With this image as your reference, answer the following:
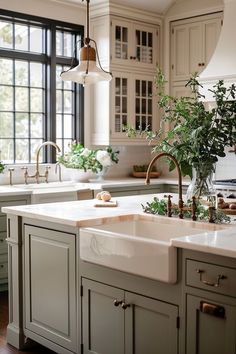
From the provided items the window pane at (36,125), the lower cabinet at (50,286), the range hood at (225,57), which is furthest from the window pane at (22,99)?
the lower cabinet at (50,286)

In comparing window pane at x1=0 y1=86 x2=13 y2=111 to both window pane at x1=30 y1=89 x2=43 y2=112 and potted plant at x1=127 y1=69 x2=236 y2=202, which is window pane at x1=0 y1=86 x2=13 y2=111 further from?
potted plant at x1=127 y1=69 x2=236 y2=202

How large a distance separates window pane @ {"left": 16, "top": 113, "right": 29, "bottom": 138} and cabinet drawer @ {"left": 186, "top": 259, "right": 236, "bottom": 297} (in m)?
3.86

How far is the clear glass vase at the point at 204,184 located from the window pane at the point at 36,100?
3.17 m

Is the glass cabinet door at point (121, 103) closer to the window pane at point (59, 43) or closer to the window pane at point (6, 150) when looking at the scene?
the window pane at point (59, 43)

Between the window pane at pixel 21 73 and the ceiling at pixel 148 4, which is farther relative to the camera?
the ceiling at pixel 148 4

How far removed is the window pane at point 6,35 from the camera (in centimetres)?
571

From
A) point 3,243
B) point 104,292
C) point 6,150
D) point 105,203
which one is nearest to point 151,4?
point 6,150

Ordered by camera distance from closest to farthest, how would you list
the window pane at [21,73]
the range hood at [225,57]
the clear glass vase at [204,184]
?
the clear glass vase at [204,184] → the range hood at [225,57] → the window pane at [21,73]

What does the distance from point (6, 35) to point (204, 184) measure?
11.0 ft

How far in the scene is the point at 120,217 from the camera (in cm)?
327

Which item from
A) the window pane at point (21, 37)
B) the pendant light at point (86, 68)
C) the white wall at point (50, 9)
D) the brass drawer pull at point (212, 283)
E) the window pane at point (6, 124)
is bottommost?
the brass drawer pull at point (212, 283)

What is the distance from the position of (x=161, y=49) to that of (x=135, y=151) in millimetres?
1312

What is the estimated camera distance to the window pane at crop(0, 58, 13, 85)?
5754mm

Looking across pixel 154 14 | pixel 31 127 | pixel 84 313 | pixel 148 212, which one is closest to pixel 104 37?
pixel 154 14
